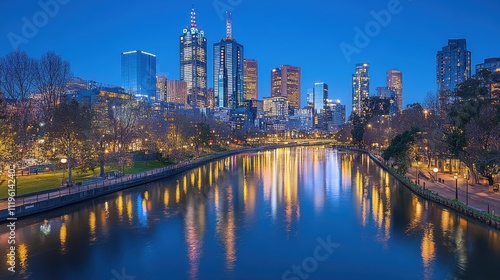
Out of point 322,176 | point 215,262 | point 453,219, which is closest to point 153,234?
point 215,262

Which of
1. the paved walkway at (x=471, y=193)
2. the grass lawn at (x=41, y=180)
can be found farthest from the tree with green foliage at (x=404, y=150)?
the grass lawn at (x=41, y=180)

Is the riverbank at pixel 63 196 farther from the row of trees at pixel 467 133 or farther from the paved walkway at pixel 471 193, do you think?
the row of trees at pixel 467 133

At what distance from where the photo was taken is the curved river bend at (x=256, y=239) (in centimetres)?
2192

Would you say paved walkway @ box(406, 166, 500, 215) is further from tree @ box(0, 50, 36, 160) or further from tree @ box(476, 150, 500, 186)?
tree @ box(0, 50, 36, 160)

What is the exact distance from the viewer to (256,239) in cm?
2748

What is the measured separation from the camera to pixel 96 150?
51500 millimetres

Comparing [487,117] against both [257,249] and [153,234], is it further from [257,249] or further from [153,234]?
[153,234]

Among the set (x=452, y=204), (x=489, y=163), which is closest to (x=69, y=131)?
(x=452, y=204)

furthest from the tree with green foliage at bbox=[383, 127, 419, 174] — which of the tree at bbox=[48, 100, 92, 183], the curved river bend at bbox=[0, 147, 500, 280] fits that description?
the tree at bbox=[48, 100, 92, 183]

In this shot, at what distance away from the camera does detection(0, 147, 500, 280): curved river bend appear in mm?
21922

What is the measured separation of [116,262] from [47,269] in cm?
373

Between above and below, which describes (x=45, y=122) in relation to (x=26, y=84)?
below

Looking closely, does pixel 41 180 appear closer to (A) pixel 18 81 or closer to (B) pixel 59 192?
(B) pixel 59 192

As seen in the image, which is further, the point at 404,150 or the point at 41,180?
the point at 404,150
